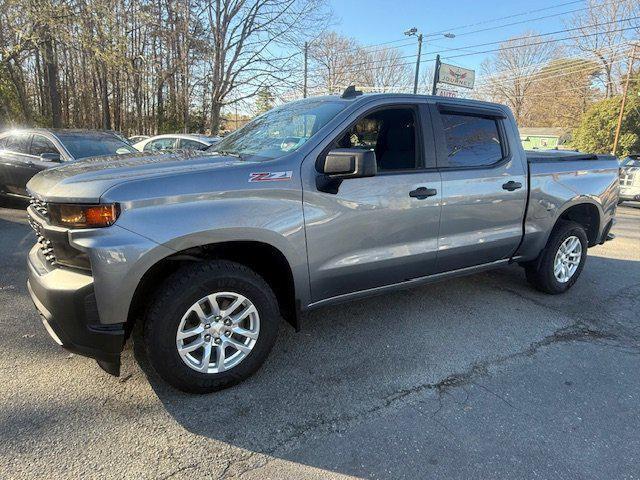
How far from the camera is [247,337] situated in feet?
9.36

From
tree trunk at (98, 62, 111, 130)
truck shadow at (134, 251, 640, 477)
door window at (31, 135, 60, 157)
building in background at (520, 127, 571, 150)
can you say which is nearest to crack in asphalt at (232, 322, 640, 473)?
truck shadow at (134, 251, 640, 477)

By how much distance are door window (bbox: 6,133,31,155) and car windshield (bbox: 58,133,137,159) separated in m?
0.72

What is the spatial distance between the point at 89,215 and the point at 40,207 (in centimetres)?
59

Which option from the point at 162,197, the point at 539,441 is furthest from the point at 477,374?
the point at 162,197

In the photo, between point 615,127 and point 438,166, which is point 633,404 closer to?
point 438,166

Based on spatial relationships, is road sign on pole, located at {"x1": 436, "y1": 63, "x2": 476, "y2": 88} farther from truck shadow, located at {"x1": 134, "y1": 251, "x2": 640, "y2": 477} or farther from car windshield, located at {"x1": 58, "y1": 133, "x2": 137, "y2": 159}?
truck shadow, located at {"x1": 134, "y1": 251, "x2": 640, "y2": 477}

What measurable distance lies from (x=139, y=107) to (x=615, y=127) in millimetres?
29489

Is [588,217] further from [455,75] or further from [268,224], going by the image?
[455,75]

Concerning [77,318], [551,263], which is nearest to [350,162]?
[77,318]

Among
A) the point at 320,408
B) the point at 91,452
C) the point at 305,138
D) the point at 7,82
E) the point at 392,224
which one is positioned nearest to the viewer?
the point at 91,452

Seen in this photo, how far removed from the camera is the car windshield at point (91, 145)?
24.7 ft

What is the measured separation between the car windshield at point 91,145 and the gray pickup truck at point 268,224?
482 centimetres

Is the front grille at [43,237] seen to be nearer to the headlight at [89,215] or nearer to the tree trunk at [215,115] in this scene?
the headlight at [89,215]

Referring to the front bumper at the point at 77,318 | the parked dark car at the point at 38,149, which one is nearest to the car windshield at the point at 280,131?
the front bumper at the point at 77,318
